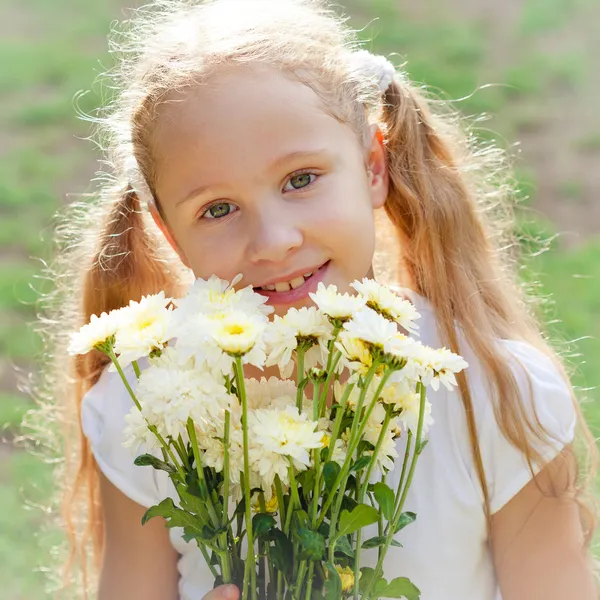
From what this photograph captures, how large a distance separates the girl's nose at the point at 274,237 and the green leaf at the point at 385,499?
0.41 metres

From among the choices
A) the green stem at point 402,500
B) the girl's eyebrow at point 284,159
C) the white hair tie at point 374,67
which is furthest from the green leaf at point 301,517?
the white hair tie at point 374,67

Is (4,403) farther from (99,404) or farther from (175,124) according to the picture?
(175,124)

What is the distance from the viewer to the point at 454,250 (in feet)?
6.09

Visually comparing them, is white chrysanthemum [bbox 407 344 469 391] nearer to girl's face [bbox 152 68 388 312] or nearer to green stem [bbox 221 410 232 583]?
green stem [bbox 221 410 232 583]

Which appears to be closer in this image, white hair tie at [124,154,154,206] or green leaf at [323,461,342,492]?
green leaf at [323,461,342,492]

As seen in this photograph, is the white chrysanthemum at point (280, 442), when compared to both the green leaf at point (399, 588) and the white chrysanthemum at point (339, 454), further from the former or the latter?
the green leaf at point (399, 588)

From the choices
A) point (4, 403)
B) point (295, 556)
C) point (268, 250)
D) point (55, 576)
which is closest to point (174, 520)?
point (295, 556)

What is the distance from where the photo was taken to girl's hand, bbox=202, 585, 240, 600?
3.97 ft

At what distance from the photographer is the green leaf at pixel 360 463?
1171 mm

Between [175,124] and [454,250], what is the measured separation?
0.55 meters

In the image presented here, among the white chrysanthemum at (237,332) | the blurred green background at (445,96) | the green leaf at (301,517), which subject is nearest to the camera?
the white chrysanthemum at (237,332)

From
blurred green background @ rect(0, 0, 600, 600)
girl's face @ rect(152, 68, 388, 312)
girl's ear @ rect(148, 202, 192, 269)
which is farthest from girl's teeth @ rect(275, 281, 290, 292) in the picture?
blurred green background @ rect(0, 0, 600, 600)

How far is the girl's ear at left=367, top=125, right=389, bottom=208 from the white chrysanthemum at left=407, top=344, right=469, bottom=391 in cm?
63

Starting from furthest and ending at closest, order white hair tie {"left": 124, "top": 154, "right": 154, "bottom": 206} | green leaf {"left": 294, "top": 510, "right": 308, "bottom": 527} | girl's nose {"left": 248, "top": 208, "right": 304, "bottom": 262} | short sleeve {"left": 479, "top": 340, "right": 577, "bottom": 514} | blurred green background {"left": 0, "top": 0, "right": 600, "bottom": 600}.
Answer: blurred green background {"left": 0, "top": 0, "right": 600, "bottom": 600}, white hair tie {"left": 124, "top": 154, "right": 154, "bottom": 206}, short sleeve {"left": 479, "top": 340, "right": 577, "bottom": 514}, girl's nose {"left": 248, "top": 208, "right": 304, "bottom": 262}, green leaf {"left": 294, "top": 510, "right": 308, "bottom": 527}
